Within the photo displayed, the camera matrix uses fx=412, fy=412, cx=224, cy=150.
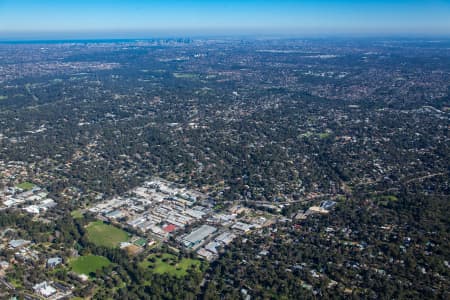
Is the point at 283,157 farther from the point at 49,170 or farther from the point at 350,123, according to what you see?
the point at 49,170

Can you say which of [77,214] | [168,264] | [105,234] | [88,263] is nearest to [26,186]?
[77,214]

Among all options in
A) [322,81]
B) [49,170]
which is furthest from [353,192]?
[322,81]

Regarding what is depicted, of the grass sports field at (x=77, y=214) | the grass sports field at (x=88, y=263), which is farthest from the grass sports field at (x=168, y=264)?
the grass sports field at (x=77, y=214)

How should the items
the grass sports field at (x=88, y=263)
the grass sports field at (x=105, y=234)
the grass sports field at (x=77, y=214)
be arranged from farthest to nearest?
the grass sports field at (x=77, y=214), the grass sports field at (x=105, y=234), the grass sports field at (x=88, y=263)

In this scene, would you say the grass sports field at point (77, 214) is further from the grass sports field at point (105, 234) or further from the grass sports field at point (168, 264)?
the grass sports field at point (168, 264)

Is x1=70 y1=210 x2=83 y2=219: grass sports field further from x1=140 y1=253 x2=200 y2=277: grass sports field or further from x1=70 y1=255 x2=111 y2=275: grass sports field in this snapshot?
x1=140 y1=253 x2=200 y2=277: grass sports field
